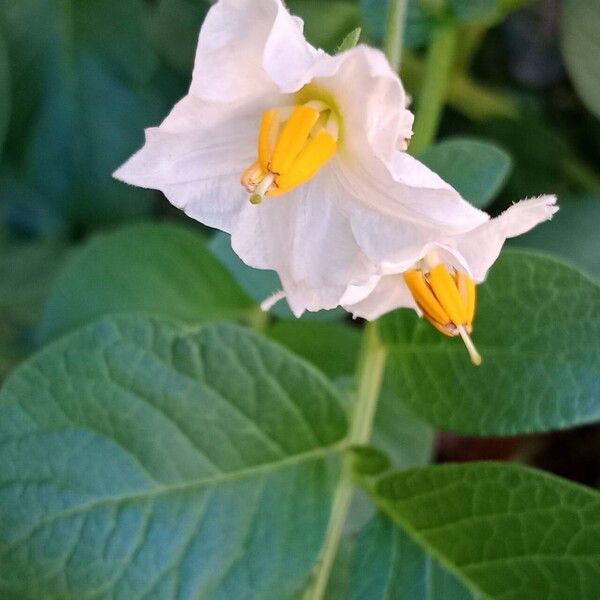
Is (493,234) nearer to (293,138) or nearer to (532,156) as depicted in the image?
(293,138)

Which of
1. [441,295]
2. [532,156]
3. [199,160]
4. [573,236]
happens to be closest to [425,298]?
[441,295]

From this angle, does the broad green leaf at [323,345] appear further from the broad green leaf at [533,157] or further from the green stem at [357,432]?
the broad green leaf at [533,157]

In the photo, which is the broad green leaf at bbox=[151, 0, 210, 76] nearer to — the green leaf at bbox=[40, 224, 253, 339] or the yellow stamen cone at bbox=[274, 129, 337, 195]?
the green leaf at bbox=[40, 224, 253, 339]

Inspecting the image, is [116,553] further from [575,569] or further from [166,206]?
[166,206]

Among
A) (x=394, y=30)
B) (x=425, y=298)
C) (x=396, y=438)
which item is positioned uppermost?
(x=394, y=30)

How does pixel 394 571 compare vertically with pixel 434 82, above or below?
below

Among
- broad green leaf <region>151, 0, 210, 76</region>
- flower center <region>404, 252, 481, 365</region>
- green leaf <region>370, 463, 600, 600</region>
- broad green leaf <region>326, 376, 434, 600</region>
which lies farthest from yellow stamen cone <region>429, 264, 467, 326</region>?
broad green leaf <region>151, 0, 210, 76</region>
